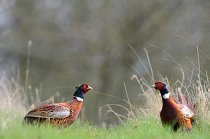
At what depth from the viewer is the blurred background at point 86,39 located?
20.0 m

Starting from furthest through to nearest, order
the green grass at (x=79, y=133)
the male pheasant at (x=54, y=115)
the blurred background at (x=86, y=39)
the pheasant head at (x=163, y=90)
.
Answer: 1. the blurred background at (x=86, y=39)
2. the pheasant head at (x=163, y=90)
3. the male pheasant at (x=54, y=115)
4. the green grass at (x=79, y=133)

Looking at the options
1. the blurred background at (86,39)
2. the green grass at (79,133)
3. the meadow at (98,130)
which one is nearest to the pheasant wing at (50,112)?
the meadow at (98,130)

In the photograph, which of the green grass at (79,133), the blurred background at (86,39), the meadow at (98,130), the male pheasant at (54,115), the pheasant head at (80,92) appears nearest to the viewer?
the green grass at (79,133)

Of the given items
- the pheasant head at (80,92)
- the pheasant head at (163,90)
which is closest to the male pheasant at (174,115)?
the pheasant head at (163,90)

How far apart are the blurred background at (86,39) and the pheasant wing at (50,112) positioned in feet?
37.8

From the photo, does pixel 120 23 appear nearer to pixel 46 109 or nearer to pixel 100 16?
pixel 100 16

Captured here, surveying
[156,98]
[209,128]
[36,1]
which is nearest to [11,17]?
[36,1]

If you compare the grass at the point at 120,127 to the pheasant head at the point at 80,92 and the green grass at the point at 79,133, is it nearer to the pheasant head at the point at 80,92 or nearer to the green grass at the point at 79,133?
the green grass at the point at 79,133

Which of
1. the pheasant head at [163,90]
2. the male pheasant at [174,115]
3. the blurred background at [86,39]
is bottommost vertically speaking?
the male pheasant at [174,115]

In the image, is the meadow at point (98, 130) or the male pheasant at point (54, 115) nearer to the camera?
the meadow at point (98, 130)

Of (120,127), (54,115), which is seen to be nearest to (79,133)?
(54,115)

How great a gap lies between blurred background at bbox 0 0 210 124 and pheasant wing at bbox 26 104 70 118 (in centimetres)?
1152

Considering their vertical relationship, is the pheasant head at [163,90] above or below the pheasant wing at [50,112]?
above

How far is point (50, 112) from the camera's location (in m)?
8.02
